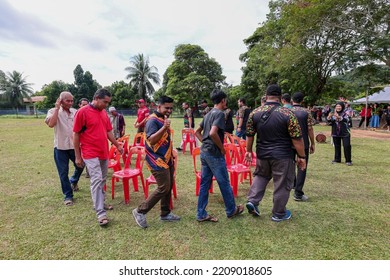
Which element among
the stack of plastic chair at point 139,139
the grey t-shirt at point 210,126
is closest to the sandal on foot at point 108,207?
the grey t-shirt at point 210,126

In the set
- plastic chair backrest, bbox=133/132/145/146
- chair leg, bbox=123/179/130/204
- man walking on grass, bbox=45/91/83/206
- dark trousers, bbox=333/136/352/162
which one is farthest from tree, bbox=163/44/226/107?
chair leg, bbox=123/179/130/204

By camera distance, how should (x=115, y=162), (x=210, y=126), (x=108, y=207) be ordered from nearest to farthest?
(x=210, y=126) → (x=108, y=207) → (x=115, y=162)

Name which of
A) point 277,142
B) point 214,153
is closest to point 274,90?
point 277,142

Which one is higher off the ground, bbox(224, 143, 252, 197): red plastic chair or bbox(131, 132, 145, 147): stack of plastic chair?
bbox(131, 132, 145, 147): stack of plastic chair

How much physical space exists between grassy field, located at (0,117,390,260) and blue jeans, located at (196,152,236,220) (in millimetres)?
204

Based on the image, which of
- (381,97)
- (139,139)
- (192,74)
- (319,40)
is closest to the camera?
(139,139)

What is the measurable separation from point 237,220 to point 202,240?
0.71 metres

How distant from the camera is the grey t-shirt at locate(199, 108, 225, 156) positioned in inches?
119

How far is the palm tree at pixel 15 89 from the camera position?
48625mm

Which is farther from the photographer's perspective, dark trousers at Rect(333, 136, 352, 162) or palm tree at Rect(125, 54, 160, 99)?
palm tree at Rect(125, 54, 160, 99)

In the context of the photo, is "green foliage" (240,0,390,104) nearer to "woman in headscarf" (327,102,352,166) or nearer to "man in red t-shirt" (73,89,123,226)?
"woman in headscarf" (327,102,352,166)

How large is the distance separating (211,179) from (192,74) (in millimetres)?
32670

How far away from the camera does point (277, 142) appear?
3102 millimetres

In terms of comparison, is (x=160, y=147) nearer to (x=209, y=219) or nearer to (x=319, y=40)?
(x=209, y=219)
